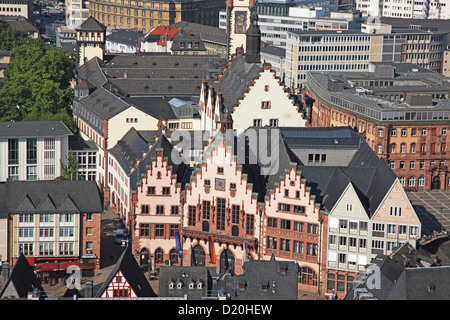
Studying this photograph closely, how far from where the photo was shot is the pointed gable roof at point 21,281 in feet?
449

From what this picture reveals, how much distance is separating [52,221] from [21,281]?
124 ft

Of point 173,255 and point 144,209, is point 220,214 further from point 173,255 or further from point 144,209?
point 144,209

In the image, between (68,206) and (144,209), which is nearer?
(68,206)

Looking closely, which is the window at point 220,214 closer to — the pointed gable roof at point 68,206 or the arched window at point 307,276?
the arched window at point 307,276

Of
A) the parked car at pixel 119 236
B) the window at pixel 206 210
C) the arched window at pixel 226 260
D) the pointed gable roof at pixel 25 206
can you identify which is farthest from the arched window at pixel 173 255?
the pointed gable roof at pixel 25 206

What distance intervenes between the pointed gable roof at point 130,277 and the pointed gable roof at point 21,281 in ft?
27.5

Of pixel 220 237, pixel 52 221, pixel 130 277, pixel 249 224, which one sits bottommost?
pixel 220 237

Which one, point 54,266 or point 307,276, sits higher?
point 307,276

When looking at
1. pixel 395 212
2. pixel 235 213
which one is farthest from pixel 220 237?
pixel 395 212

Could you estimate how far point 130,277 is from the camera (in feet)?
470

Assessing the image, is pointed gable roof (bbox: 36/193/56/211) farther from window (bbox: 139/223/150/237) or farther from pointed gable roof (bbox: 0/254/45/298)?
pointed gable roof (bbox: 0/254/45/298)

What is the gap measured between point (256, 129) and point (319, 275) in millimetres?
32612
